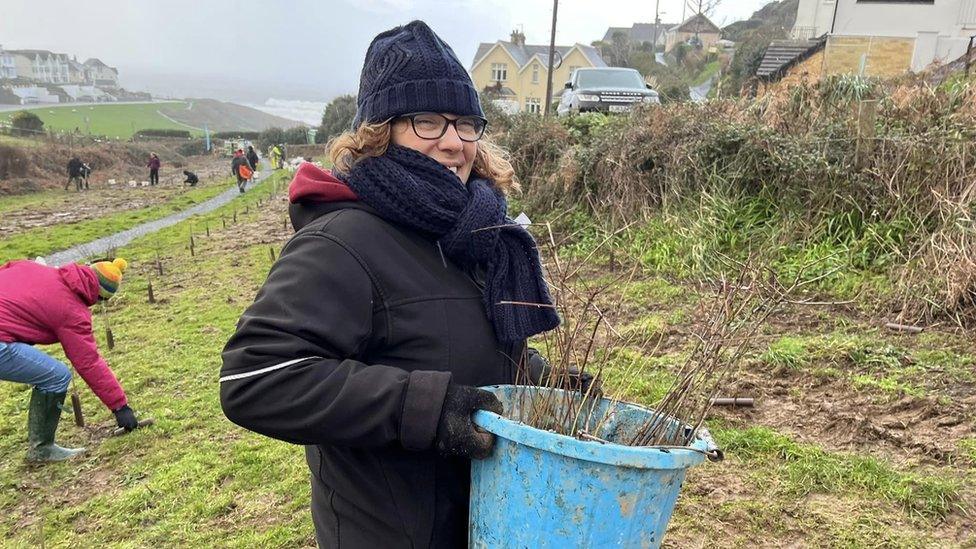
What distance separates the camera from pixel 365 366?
127cm

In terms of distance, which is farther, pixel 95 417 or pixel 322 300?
pixel 95 417

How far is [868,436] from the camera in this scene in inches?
148

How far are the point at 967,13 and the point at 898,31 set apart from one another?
2140 mm

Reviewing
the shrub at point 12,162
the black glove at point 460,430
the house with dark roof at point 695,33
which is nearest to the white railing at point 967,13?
the black glove at point 460,430

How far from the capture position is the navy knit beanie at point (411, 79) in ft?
5.07

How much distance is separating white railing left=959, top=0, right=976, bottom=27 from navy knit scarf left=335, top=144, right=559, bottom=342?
2850 cm

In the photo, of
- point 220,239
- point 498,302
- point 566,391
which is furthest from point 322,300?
point 220,239

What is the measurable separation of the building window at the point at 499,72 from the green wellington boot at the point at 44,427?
2081 inches

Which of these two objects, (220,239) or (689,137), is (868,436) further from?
(220,239)

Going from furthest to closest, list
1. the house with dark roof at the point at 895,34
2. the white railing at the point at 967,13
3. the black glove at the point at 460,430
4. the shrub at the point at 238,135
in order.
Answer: the shrub at the point at 238,135, the white railing at the point at 967,13, the house with dark roof at the point at 895,34, the black glove at the point at 460,430

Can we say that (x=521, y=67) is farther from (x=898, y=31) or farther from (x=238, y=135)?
(x=238, y=135)

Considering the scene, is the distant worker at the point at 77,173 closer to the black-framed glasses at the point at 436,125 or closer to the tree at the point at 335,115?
the tree at the point at 335,115

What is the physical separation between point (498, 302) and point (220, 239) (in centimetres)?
1384

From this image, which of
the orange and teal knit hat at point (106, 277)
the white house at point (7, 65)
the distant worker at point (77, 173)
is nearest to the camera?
the orange and teal knit hat at point (106, 277)
